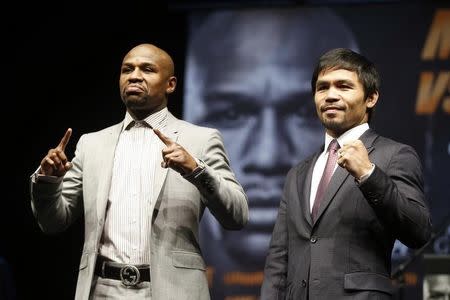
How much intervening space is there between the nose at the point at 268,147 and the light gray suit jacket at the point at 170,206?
245 centimetres

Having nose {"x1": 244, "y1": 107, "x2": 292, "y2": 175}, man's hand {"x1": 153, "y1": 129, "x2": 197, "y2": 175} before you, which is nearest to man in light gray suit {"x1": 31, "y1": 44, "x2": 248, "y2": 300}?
man's hand {"x1": 153, "y1": 129, "x2": 197, "y2": 175}

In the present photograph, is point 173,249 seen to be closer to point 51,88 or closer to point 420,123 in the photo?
point 420,123

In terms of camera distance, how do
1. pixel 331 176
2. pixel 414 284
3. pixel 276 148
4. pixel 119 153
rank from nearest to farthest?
pixel 331 176 < pixel 119 153 < pixel 414 284 < pixel 276 148

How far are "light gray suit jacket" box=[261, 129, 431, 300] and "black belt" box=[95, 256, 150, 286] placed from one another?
0.56 meters

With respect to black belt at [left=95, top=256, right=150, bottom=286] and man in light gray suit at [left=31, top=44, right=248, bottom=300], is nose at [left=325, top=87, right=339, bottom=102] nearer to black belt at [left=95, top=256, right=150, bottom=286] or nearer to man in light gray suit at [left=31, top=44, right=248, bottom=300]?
man in light gray suit at [left=31, top=44, right=248, bottom=300]

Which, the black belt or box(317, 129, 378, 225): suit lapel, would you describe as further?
the black belt

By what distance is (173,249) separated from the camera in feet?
9.96

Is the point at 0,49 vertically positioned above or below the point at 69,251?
above

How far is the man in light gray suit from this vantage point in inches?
117

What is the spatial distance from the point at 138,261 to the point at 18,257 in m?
3.33

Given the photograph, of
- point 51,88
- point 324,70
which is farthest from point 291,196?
point 51,88

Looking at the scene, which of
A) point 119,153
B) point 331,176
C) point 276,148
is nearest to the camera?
point 331,176

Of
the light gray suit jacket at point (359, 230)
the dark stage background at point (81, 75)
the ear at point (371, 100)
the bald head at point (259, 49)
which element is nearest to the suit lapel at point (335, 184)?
the light gray suit jacket at point (359, 230)

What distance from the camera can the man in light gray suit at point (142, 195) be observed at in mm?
2979
